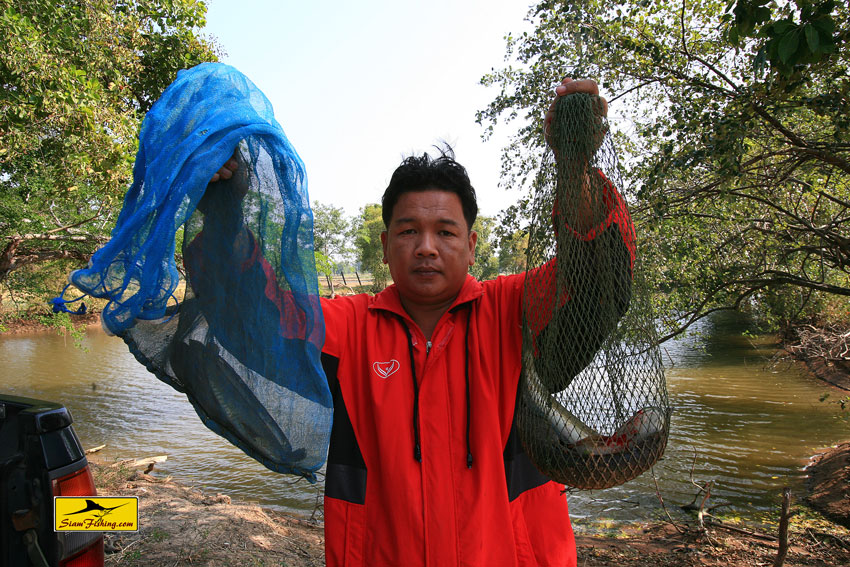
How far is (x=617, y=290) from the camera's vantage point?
189 cm

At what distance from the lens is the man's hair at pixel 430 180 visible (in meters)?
2.06

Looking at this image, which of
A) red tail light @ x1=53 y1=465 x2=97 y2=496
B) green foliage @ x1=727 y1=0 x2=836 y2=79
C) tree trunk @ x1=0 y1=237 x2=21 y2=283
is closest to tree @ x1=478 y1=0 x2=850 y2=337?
green foliage @ x1=727 y1=0 x2=836 y2=79

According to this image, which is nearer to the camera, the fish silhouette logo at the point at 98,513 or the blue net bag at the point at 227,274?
the fish silhouette logo at the point at 98,513

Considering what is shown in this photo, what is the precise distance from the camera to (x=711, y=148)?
16.5 ft

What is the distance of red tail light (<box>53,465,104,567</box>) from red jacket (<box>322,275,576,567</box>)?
3.38 feet

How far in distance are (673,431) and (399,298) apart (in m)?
10.5

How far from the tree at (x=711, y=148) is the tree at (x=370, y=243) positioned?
127 feet

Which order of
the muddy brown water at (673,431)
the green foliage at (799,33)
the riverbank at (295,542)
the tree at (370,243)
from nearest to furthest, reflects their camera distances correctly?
1. the green foliage at (799,33)
2. the riverbank at (295,542)
3. the muddy brown water at (673,431)
4. the tree at (370,243)

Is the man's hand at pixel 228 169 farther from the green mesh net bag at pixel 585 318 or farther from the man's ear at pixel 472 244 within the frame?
the green mesh net bag at pixel 585 318

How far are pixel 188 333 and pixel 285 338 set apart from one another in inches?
11.8

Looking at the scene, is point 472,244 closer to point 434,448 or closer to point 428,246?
point 428,246

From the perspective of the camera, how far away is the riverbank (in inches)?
186

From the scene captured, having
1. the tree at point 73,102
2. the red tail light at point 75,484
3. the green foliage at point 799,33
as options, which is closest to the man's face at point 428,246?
the red tail light at point 75,484

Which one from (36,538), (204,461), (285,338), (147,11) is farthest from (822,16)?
(204,461)
